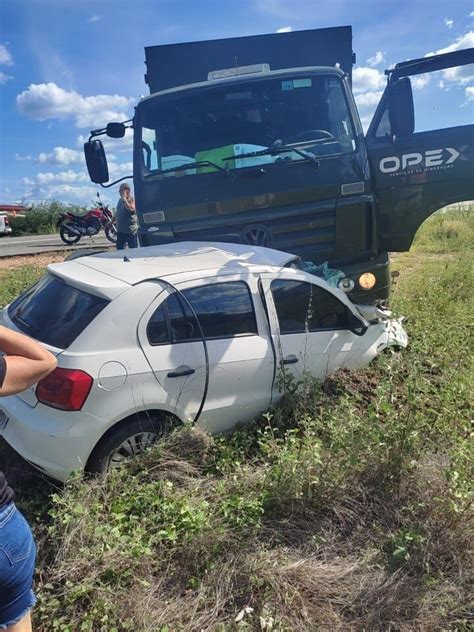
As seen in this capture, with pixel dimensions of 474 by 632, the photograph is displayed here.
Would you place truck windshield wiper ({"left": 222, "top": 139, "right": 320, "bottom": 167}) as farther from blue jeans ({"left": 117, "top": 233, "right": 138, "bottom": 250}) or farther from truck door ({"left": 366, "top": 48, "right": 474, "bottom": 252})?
blue jeans ({"left": 117, "top": 233, "right": 138, "bottom": 250})

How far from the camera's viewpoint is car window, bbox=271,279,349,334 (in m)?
3.96

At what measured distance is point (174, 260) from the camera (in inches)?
158

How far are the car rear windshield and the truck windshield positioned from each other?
92.8 inches

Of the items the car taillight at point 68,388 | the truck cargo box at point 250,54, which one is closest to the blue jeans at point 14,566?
the car taillight at point 68,388

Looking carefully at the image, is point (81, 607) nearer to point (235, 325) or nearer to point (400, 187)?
point (235, 325)

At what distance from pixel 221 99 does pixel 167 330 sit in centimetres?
315

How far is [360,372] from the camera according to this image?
170 inches

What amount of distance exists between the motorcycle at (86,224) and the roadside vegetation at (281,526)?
560 inches

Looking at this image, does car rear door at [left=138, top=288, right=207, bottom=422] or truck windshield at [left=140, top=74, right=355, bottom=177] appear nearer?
car rear door at [left=138, top=288, right=207, bottom=422]

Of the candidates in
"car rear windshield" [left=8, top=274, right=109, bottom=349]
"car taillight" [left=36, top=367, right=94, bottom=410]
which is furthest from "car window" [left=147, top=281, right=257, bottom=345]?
"car taillight" [left=36, top=367, right=94, bottom=410]

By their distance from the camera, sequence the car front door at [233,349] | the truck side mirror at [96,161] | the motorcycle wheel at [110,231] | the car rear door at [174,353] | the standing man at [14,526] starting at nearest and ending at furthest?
1. the standing man at [14,526]
2. the car rear door at [174,353]
3. the car front door at [233,349]
4. the truck side mirror at [96,161]
5. the motorcycle wheel at [110,231]

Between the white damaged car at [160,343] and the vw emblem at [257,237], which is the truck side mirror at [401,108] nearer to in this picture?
the vw emblem at [257,237]

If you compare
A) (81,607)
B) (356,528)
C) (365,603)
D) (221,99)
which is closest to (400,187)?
(221,99)

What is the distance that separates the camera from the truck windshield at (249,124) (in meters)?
5.30
